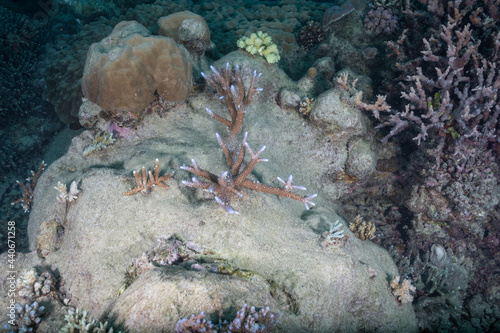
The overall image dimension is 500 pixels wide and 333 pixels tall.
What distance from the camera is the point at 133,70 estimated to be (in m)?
4.15

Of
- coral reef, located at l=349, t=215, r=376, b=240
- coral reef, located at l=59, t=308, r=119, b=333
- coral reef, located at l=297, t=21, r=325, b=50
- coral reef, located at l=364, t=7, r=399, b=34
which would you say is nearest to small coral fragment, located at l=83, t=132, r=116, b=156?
coral reef, located at l=59, t=308, r=119, b=333

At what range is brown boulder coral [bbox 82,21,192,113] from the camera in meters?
4.12

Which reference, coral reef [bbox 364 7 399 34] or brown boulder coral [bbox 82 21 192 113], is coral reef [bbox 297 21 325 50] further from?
brown boulder coral [bbox 82 21 192 113]

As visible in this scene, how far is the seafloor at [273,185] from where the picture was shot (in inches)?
127

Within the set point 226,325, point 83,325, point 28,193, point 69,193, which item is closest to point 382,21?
point 226,325

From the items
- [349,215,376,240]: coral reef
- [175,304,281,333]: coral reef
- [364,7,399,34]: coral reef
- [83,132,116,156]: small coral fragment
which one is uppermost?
[364,7,399,34]: coral reef

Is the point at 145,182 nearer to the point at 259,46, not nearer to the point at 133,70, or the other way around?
the point at 133,70

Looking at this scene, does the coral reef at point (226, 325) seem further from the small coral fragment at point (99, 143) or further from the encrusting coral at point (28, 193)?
the encrusting coral at point (28, 193)

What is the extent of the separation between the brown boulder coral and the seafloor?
0.11 feet

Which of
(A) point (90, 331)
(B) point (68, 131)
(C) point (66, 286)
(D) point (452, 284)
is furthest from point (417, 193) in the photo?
(B) point (68, 131)

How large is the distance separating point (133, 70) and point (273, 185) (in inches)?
118

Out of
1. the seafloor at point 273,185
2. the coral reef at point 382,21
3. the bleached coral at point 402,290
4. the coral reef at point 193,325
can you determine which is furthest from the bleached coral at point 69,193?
the coral reef at point 382,21

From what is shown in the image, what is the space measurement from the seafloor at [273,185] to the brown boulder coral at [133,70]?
1.3 inches

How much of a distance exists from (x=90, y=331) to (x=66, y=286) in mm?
1171
